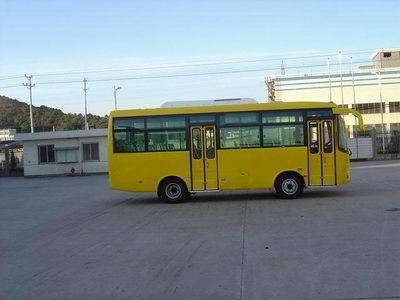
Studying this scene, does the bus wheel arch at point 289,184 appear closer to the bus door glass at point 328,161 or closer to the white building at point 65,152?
the bus door glass at point 328,161

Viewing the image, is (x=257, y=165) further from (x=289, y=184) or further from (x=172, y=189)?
(x=172, y=189)

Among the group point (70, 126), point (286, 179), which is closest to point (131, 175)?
point (286, 179)

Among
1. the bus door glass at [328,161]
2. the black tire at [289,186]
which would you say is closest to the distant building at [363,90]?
the bus door glass at [328,161]

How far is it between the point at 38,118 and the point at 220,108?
90770mm

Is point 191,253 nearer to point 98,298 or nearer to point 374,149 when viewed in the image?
point 98,298

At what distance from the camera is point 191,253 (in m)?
9.30

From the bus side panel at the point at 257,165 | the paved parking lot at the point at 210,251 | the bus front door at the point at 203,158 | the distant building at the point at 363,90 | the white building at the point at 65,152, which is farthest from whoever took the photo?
the distant building at the point at 363,90

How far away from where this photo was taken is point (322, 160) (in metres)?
17.4

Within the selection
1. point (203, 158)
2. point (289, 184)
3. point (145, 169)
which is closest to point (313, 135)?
point (289, 184)

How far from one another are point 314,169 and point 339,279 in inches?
413

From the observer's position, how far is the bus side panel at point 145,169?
17.8 metres

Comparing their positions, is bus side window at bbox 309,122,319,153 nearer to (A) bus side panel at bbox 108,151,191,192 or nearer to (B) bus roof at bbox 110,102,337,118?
(B) bus roof at bbox 110,102,337,118

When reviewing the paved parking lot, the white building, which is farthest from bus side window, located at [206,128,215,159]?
the white building

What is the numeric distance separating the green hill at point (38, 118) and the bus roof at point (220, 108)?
76.4m
